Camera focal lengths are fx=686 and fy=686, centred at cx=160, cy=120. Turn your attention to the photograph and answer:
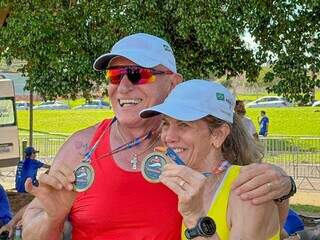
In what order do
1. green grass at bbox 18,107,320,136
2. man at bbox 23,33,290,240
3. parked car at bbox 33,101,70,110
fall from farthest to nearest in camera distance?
parked car at bbox 33,101,70,110, green grass at bbox 18,107,320,136, man at bbox 23,33,290,240

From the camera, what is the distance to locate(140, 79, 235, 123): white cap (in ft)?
7.57

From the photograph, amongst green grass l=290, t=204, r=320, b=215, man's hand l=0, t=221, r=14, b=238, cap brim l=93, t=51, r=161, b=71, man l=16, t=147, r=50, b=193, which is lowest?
green grass l=290, t=204, r=320, b=215

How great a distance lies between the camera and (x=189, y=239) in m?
2.15

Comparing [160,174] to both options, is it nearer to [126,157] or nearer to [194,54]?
[126,157]

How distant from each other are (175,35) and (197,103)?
28.9 feet

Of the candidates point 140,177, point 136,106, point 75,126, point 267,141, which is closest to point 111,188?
point 140,177

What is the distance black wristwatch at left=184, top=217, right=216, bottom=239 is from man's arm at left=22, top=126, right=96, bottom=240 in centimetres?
43

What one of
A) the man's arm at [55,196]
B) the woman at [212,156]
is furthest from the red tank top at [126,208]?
the woman at [212,156]

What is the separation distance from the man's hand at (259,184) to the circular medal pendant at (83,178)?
1.54ft

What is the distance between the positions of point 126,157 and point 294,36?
370 inches

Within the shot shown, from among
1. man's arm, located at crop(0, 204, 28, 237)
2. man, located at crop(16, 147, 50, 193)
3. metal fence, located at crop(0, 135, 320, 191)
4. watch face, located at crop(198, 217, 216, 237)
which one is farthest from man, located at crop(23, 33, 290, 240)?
metal fence, located at crop(0, 135, 320, 191)

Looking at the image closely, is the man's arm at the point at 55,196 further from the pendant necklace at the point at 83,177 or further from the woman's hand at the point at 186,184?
the woman's hand at the point at 186,184

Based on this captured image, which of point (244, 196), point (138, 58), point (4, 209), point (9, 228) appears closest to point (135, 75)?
point (138, 58)

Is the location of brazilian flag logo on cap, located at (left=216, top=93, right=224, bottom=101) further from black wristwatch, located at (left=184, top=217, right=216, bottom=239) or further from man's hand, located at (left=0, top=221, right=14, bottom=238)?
man's hand, located at (left=0, top=221, right=14, bottom=238)
